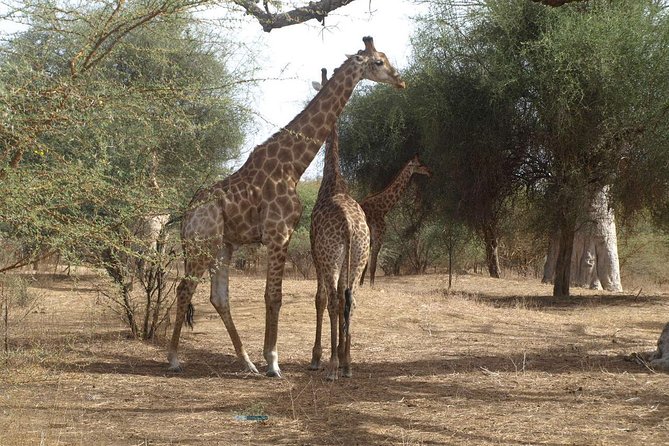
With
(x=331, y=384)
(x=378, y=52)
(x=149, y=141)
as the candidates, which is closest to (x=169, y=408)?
(x=331, y=384)

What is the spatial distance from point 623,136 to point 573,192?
1.32 meters

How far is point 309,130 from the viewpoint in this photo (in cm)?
857

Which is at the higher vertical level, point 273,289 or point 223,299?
point 273,289

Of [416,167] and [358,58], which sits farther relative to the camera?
[416,167]

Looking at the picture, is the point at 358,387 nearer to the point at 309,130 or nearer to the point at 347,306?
the point at 347,306

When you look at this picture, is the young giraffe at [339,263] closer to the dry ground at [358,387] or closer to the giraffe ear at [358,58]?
the dry ground at [358,387]

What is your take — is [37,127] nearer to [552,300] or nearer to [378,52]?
[378,52]

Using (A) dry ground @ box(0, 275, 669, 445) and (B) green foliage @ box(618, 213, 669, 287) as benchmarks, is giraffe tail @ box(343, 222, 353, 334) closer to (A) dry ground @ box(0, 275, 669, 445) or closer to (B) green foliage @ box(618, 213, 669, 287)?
(A) dry ground @ box(0, 275, 669, 445)

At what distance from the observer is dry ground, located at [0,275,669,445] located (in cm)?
545

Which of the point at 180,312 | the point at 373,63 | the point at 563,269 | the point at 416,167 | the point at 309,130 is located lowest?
the point at 180,312

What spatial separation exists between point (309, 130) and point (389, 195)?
6.46m

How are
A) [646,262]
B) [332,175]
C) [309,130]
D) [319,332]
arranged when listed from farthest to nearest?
1. [646,262]
2. [332,175]
3. [309,130]
4. [319,332]

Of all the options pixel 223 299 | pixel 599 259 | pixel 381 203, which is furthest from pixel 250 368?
pixel 599 259

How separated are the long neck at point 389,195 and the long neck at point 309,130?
609 centimetres
